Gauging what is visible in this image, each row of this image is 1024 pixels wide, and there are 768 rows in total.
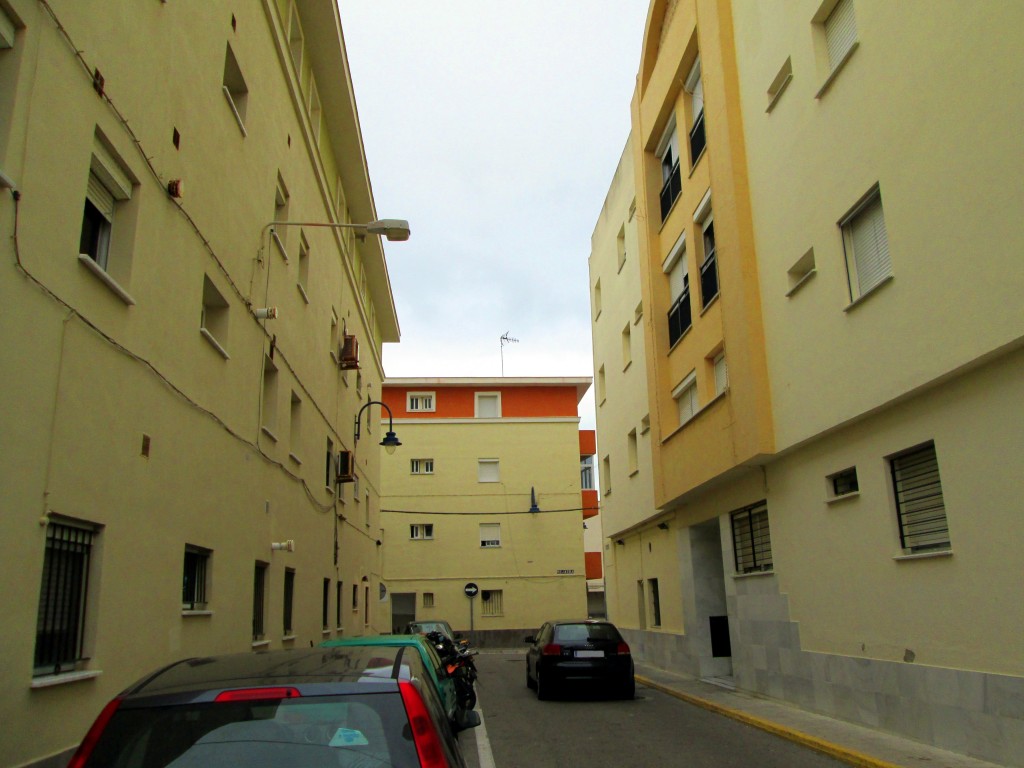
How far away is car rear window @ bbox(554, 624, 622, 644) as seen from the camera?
14.4 m

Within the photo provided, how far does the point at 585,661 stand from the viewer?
46.1 ft

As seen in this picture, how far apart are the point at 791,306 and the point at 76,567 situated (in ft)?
30.9

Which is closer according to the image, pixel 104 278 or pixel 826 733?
pixel 104 278

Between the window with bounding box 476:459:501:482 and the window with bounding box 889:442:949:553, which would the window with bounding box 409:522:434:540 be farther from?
the window with bounding box 889:442:949:553

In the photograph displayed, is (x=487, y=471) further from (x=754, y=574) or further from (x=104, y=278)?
(x=104, y=278)

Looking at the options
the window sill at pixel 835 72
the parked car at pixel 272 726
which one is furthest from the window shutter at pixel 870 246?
the parked car at pixel 272 726

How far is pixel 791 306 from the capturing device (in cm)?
1194

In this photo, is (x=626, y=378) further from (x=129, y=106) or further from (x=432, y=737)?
(x=432, y=737)

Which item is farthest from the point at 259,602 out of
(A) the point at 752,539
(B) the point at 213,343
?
(A) the point at 752,539

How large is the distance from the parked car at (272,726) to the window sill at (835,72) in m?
9.46

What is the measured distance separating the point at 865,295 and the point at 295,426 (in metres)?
9.54

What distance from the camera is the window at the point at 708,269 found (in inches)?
602

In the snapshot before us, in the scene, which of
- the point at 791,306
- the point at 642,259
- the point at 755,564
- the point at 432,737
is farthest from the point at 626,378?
the point at 432,737

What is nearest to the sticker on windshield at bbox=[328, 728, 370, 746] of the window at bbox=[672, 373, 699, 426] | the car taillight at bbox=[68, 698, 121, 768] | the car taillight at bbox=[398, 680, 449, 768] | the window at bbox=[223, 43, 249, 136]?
the car taillight at bbox=[398, 680, 449, 768]
